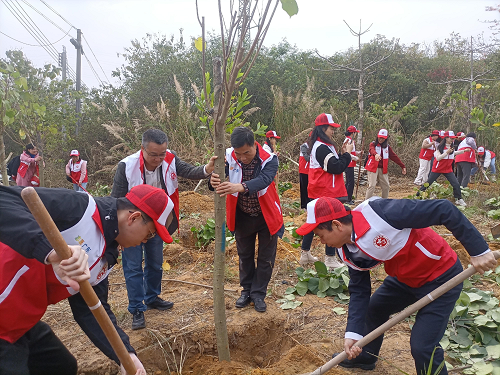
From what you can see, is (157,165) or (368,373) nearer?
(368,373)

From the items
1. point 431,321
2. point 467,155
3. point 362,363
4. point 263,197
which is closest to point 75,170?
point 263,197

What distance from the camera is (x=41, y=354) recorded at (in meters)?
2.12

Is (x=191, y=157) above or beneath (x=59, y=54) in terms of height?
beneath

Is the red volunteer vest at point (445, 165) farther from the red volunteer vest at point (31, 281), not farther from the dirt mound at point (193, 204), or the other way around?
the red volunteer vest at point (31, 281)

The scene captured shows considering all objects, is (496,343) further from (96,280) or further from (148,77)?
(148,77)

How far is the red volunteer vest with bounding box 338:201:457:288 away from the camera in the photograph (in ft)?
7.23

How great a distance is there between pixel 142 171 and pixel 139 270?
0.90m

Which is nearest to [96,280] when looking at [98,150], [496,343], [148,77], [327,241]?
[327,241]

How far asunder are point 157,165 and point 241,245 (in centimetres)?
118

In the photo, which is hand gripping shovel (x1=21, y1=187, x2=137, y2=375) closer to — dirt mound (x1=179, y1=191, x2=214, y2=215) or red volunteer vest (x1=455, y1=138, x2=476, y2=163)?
dirt mound (x1=179, y1=191, x2=214, y2=215)

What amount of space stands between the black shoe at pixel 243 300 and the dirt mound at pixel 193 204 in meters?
4.33

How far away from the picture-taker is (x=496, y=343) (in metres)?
2.94

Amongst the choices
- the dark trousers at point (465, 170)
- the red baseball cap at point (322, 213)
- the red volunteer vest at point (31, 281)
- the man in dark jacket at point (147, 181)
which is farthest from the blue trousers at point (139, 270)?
the dark trousers at point (465, 170)

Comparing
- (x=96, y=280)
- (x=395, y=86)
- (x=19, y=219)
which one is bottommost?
(x=96, y=280)
